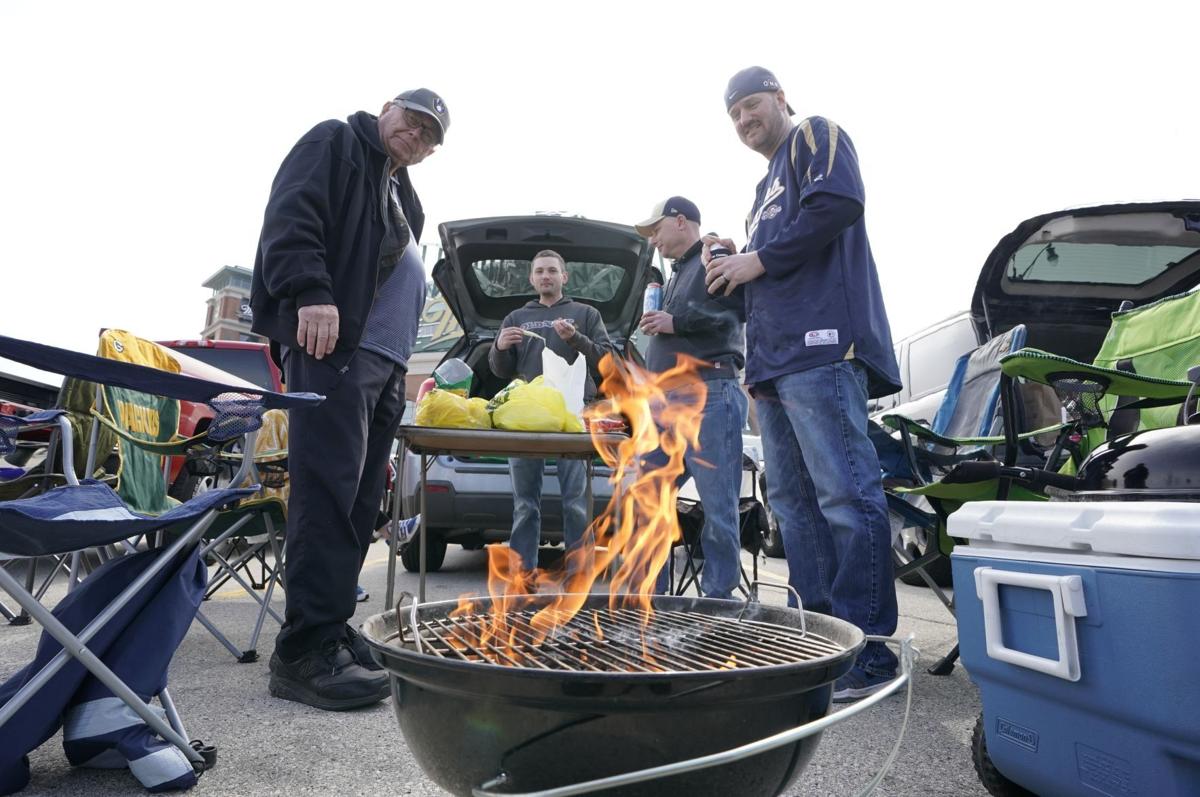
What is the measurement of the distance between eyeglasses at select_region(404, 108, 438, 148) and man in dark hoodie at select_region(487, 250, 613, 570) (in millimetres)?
1332

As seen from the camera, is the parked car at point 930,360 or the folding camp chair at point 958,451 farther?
the parked car at point 930,360

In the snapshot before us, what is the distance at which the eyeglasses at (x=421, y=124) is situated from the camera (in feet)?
7.68

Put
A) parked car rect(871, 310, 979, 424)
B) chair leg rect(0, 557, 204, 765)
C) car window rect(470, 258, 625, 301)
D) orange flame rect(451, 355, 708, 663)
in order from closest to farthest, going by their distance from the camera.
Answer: chair leg rect(0, 557, 204, 765)
orange flame rect(451, 355, 708, 663)
car window rect(470, 258, 625, 301)
parked car rect(871, 310, 979, 424)

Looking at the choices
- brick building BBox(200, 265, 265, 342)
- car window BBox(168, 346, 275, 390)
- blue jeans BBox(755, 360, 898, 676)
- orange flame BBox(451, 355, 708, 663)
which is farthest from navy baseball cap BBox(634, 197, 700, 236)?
brick building BBox(200, 265, 265, 342)

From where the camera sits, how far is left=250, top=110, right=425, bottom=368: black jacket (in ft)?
6.97

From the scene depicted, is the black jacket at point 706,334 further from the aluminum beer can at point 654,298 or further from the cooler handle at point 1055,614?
the cooler handle at point 1055,614

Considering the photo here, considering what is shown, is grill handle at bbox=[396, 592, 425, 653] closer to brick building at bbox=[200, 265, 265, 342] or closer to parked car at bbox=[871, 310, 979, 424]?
parked car at bbox=[871, 310, 979, 424]

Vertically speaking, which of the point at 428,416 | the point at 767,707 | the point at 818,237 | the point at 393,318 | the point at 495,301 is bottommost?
the point at 767,707

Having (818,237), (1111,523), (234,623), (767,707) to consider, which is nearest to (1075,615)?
(1111,523)

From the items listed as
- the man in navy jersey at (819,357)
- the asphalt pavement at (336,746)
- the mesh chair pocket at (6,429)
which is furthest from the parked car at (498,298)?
the mesh chair pocket at (6,429)

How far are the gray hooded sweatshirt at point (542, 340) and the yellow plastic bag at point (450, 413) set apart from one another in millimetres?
1193

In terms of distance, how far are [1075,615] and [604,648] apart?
731mm

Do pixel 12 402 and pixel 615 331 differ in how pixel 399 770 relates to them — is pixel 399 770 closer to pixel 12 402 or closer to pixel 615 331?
pixel 615 331

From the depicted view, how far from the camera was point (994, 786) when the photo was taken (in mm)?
1426
